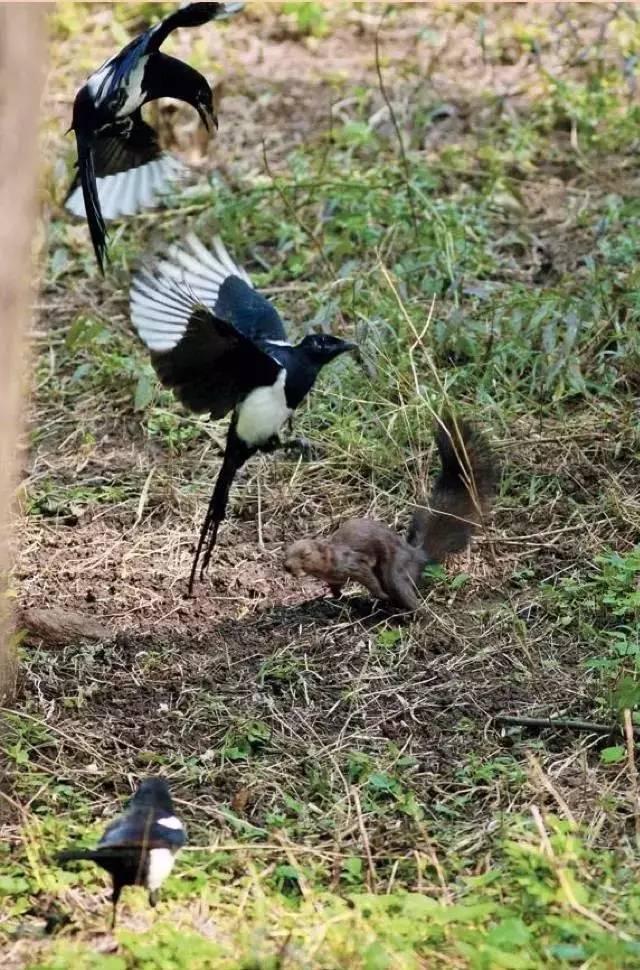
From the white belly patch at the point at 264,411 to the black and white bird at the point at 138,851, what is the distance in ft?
5.47

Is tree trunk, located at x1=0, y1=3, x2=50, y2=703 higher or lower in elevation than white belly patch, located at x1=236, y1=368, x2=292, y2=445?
higher

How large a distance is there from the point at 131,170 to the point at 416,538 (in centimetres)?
191

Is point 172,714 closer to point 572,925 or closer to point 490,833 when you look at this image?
point 490,833

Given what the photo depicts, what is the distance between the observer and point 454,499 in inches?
193

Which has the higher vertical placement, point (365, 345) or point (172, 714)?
point (365, 345)

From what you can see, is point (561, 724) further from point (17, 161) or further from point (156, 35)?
point (156, 35)

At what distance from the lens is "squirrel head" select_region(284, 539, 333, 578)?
4.62 metres

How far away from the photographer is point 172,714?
4.26 metres

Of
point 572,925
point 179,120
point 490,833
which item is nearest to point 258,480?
point 490,833

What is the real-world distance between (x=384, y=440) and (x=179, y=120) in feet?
11.0

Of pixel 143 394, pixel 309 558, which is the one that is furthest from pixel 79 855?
pixel 143 394

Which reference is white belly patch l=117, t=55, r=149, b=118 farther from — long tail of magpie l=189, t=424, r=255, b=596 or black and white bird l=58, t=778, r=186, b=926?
black and white bird l=58, t=778, r=186, b=926

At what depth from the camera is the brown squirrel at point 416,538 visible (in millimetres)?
4641

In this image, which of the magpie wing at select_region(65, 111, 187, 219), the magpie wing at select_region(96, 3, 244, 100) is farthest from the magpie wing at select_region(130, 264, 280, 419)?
the magpie wing at select_region(65, 111, 187, 219)
